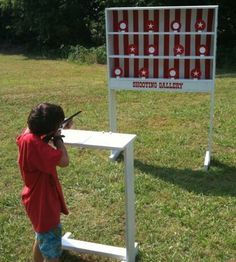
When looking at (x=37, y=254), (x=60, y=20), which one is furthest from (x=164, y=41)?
(x=60, y=20)

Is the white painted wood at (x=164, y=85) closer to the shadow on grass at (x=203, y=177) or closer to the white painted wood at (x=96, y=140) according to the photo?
the shadow on grass at (x=203, y=177)

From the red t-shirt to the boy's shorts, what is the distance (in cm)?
6

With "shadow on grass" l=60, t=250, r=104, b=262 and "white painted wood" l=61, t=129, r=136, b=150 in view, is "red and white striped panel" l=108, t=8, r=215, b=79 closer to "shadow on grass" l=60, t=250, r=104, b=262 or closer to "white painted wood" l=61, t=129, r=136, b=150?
"white painted wood" l=61, t=129, r=136, b=150

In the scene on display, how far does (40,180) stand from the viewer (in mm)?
3305

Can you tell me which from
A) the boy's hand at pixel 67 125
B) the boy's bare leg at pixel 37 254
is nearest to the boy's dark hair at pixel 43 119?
the boy's hand at pixel 67 125

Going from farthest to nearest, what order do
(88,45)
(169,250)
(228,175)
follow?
(88,45) < (228,175) < (169,250)

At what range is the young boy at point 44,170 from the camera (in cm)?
316

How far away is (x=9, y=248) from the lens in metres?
4.28

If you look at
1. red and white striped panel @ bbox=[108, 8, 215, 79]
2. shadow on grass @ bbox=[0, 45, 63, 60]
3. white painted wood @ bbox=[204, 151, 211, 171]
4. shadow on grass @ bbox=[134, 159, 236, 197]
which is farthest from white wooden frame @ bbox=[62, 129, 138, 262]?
Result: shadow on grass @ bbox=[0, 45, 63, 60]

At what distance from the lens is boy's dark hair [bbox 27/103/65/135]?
3.16 m

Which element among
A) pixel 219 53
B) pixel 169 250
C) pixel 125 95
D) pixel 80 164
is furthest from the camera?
pixel 219 53

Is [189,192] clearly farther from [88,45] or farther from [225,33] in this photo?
[88,45]

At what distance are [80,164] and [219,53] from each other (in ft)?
37.1

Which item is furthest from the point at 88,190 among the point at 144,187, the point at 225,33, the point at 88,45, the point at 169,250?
the point at 88,45
